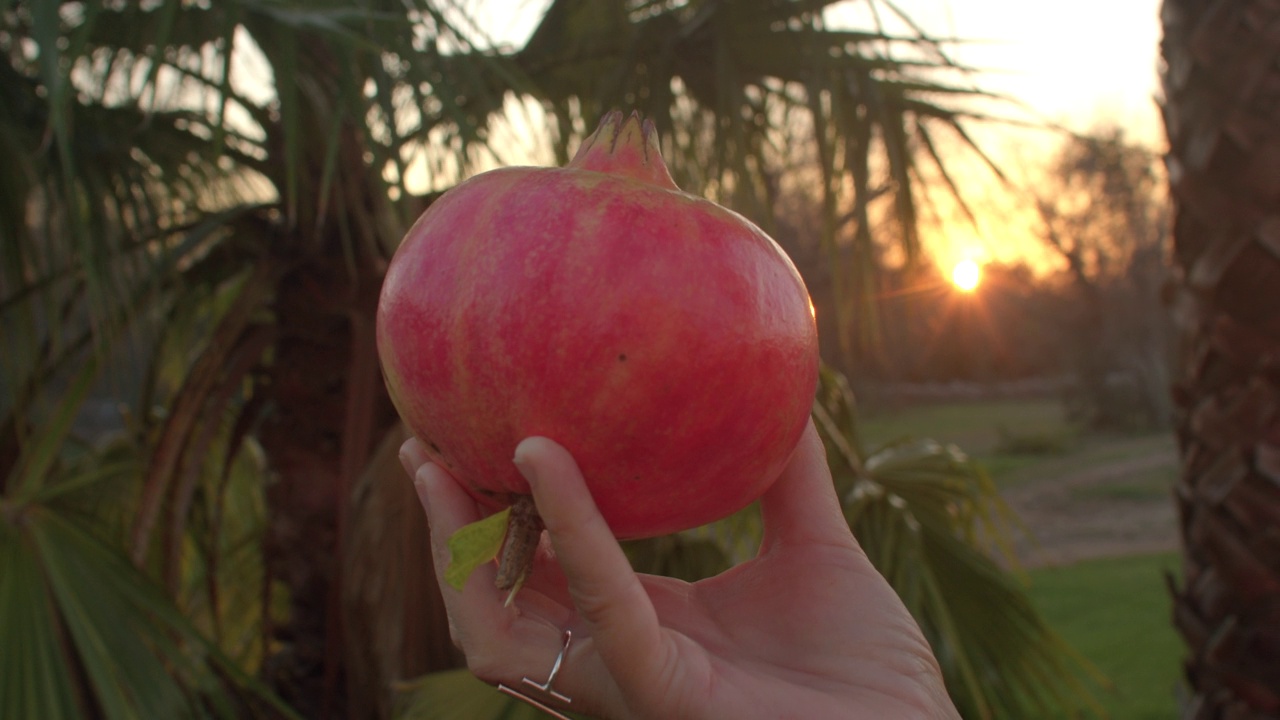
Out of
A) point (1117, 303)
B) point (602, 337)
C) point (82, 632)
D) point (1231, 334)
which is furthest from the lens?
point (1117, 303)

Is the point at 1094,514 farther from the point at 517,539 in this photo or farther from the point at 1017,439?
the point at 517,539

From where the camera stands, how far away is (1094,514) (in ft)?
30.1

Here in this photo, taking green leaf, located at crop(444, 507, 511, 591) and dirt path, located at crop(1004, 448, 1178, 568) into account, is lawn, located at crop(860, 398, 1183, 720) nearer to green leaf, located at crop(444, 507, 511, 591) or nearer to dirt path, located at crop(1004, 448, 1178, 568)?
dirt path, located at crop(1004, 448, 1178, 568)

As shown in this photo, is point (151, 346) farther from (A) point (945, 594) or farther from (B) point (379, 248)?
(A) point (945, 594)

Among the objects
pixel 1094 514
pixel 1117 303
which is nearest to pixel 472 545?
pixel 1094 514

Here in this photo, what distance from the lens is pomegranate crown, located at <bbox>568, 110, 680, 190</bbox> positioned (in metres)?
0.91

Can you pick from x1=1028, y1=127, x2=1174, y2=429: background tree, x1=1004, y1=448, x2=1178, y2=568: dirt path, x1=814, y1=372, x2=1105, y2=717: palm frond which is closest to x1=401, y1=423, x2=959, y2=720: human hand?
x1=814, y1=372, x2=1105, y2=717: palm frond

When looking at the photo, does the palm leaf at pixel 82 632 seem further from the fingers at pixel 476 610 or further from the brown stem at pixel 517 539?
the brown stem at pixel 517 539

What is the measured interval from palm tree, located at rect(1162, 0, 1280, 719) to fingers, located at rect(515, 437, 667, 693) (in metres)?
1.80

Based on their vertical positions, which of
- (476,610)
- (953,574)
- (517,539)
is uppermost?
(517,539)

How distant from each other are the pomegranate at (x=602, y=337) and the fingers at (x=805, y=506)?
13.6 inches

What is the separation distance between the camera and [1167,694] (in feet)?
14.7

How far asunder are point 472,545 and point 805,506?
0.54 meters

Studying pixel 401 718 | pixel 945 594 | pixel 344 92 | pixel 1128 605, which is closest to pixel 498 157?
pixel 344 92
